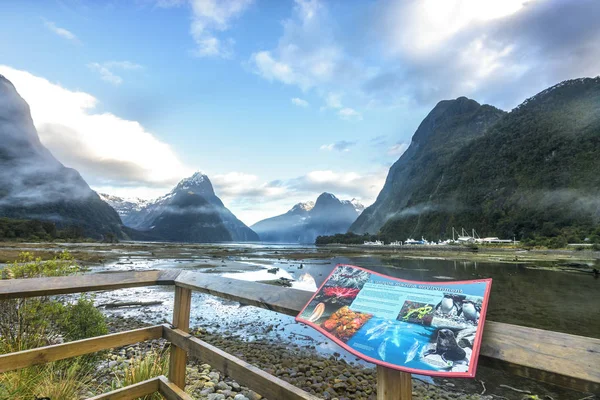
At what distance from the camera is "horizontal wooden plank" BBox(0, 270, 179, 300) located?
2.29m

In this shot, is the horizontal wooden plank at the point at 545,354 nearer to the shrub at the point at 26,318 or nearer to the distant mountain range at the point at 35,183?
the shrub at the point at 26,318

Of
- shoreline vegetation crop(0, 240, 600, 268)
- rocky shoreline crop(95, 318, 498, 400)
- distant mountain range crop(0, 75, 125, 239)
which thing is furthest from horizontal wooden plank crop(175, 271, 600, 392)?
distant mountain range crop(0, 75, 125, 239)

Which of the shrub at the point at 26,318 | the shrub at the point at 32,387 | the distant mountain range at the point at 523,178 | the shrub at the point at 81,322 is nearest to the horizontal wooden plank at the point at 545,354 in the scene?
the shrub at the point at 32,387

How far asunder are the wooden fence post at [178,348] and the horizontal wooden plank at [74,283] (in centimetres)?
20

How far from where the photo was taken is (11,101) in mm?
139750

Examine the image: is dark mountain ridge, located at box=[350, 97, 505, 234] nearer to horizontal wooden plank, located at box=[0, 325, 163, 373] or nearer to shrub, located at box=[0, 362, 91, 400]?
shrub, located at box=[0, 362, 91, 400]

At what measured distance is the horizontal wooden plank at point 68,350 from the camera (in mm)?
2229

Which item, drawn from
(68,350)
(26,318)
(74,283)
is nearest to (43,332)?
(26,318)

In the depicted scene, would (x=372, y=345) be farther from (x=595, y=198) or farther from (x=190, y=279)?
(x=595, y=198)

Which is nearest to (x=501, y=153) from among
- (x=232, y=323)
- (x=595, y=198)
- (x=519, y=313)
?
(x=595, y=198)

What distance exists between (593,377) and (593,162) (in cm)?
10612

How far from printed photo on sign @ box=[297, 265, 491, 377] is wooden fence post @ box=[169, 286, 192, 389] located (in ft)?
4.91

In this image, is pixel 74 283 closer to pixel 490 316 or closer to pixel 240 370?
pixel 240 370

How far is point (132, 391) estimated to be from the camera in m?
2.50
